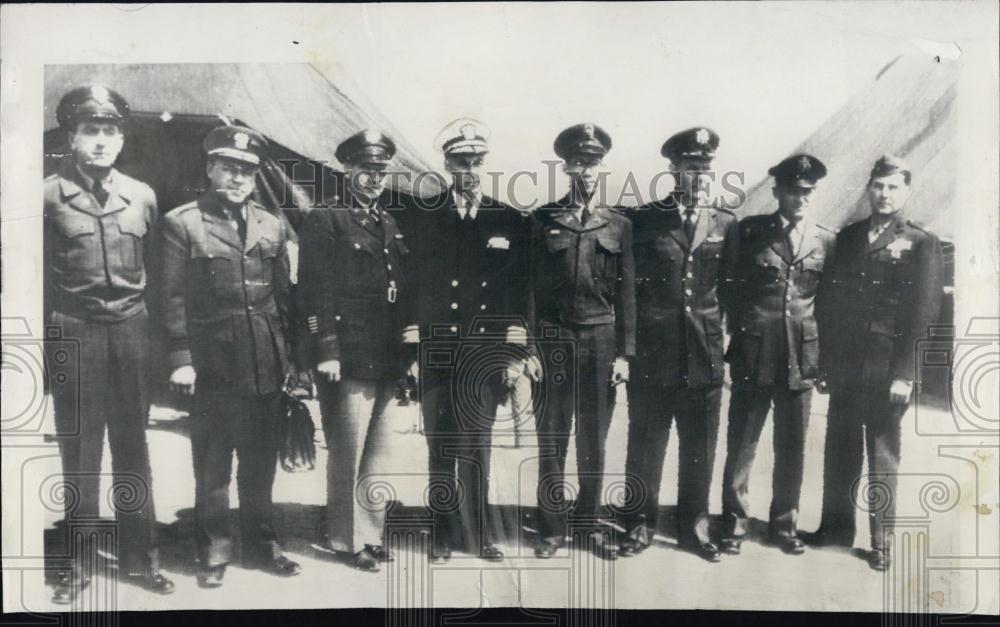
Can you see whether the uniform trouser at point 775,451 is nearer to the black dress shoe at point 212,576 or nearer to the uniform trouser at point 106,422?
the black dress shoe at point 212,576

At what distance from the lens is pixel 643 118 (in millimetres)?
4270

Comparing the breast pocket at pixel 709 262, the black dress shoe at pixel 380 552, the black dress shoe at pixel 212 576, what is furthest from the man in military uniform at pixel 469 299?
the black dress shoe at pixel 212 576

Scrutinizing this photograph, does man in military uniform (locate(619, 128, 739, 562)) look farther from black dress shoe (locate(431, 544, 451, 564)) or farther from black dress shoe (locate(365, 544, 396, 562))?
black dress shoe (locate(365, 544, 396, 562))

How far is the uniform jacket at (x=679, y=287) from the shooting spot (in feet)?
13.9

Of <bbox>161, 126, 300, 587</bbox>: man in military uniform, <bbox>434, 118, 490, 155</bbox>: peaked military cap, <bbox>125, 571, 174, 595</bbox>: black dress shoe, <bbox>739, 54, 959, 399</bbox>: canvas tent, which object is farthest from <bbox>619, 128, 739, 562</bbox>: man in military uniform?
<bbox>125, 571, 174, 595</bbox>: black dress shoe

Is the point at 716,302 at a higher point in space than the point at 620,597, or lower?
higher

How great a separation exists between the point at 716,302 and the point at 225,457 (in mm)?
2035

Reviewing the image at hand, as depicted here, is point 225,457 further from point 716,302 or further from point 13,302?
point 716,302

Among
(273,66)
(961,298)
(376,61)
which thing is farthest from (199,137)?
(961,298)

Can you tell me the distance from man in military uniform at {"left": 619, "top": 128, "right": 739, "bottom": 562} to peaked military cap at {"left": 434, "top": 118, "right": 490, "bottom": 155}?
669 millimetres

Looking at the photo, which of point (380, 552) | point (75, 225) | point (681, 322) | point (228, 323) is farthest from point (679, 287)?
point (75, 225)

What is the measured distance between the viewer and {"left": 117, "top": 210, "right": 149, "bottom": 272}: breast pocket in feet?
13.9

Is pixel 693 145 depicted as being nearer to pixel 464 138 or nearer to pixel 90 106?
pixel 464 138

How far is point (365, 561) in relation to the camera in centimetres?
430
